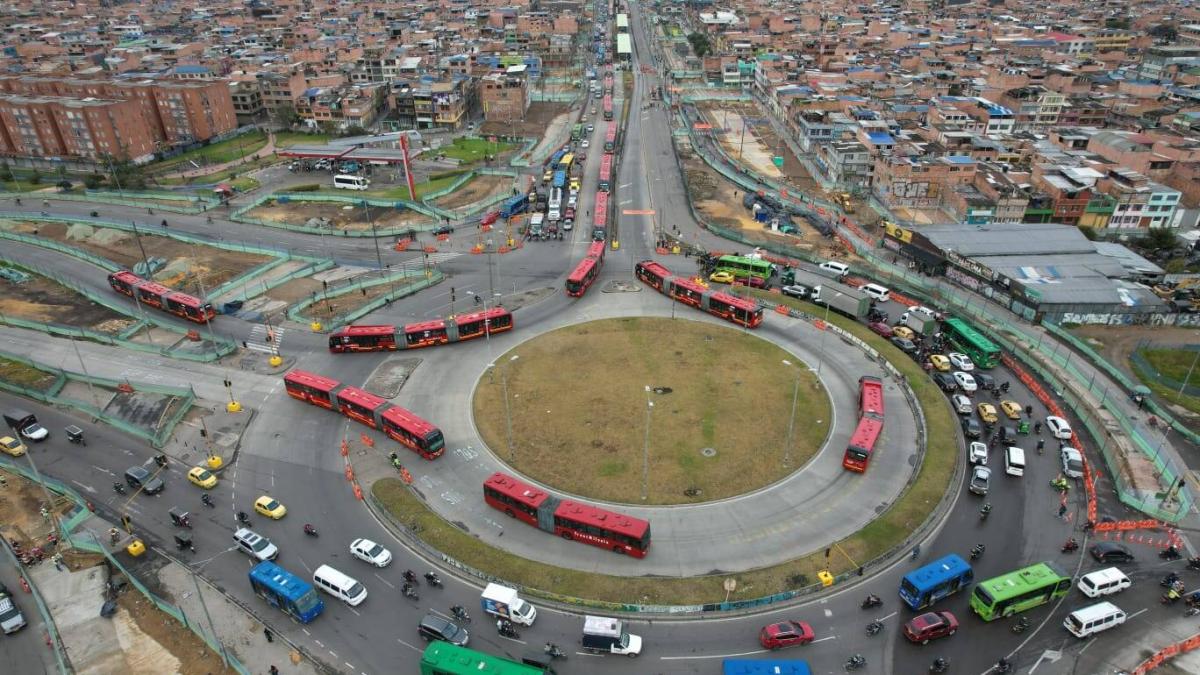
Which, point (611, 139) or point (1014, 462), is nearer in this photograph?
point (1014, 462)

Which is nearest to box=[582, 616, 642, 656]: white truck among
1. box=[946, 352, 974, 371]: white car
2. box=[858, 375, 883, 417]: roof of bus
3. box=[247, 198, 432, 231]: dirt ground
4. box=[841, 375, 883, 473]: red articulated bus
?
box=[841, 375, 883, 473]: red articulated bus

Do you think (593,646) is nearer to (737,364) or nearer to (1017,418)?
(737,364)

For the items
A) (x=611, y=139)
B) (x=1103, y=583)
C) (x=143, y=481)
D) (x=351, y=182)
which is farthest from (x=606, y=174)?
(x=1103, y=583)

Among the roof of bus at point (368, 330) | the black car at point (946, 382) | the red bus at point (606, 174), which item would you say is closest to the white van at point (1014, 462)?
the black car at point (946, 382)

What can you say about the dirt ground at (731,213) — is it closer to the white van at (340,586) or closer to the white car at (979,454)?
the white car at (979,454)

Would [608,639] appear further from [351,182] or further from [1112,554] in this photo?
[351,182]

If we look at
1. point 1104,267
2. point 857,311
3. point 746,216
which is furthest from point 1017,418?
point 746,216

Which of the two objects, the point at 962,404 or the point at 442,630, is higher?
the point at 442,630
